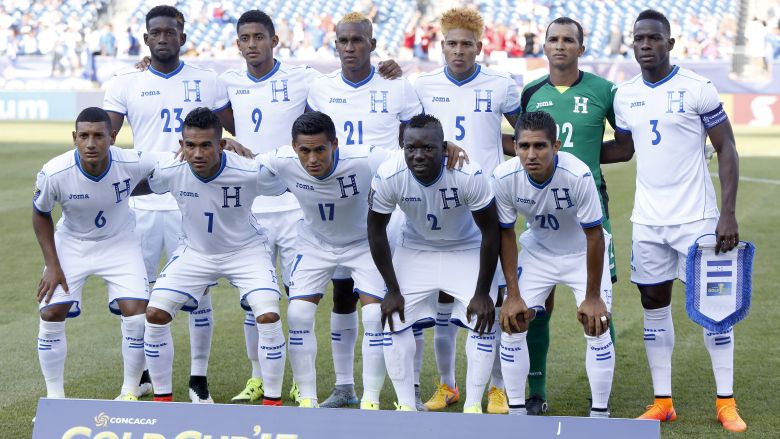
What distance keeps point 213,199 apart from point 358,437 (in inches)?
84.1

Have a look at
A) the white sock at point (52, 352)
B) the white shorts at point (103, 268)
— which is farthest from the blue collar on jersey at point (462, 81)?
the white sock at point (52, 352)

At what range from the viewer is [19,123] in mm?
28297

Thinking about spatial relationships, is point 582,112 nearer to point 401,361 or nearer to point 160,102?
point 401,361

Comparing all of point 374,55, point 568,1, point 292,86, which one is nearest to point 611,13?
point 568,1

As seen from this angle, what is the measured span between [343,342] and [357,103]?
5.09 ft

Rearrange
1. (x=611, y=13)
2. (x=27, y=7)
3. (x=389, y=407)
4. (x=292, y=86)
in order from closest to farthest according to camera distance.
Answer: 1. (x=389, y=407)
2. (x=292, y=86)
3. (x=611, y=13)
4. (x=27, y=7)

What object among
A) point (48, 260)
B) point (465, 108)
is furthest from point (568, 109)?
point (48, 260)

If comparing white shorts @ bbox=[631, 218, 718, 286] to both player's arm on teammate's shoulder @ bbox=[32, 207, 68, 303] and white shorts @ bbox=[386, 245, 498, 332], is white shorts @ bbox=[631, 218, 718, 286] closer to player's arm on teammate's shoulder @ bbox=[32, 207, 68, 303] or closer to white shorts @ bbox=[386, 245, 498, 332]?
white shorts @ bbox=[386, 245, 498, 332]

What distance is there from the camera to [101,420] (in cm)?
455

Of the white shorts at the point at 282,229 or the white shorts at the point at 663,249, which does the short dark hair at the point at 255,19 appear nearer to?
the white shorts at the point at 282,229

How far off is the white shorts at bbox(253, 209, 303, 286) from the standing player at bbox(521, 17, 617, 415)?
165 centimetres

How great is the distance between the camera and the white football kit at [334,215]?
6.01 m

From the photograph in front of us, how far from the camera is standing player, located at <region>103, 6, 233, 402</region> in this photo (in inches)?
270

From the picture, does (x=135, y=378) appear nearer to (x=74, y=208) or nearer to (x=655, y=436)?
(x=74, y=208)
